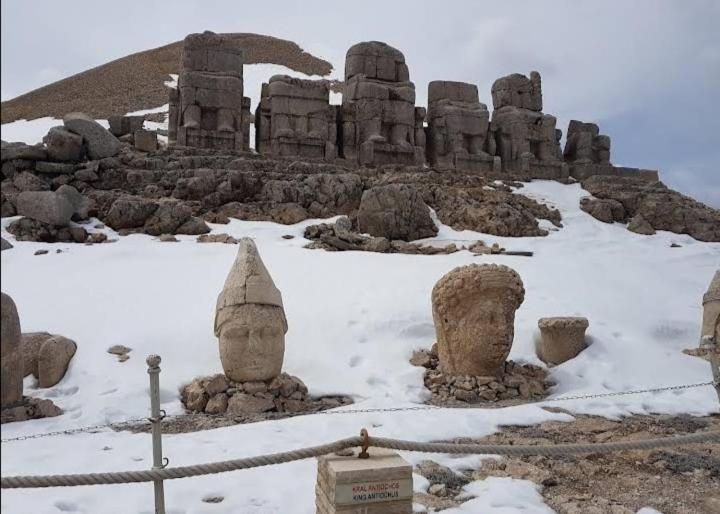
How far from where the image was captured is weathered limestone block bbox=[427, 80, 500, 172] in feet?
59.5

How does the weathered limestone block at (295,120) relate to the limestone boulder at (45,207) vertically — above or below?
above

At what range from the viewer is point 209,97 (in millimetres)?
15875

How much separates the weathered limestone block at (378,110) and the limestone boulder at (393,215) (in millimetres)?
4217

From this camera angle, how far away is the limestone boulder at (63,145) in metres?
14.2

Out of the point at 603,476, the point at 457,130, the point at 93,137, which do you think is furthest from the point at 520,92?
the point at 603,476

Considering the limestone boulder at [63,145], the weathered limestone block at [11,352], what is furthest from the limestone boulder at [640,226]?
the weathered limestone block at [11,352]

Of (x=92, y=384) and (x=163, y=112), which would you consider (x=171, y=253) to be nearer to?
(x=92, y=384)

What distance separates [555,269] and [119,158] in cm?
1065

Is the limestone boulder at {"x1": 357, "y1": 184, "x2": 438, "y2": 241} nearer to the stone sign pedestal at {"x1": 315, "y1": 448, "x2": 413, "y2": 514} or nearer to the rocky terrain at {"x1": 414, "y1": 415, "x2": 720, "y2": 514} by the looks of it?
the rocky terrain at {"x1": 414, "y1": 415, "x2": 720, "y2": 514}

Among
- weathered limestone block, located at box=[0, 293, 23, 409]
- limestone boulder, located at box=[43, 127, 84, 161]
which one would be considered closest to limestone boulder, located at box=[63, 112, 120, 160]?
limestone boulder, located at box=[43, 127, 84, 161]

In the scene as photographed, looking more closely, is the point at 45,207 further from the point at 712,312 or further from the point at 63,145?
the point at 712,312

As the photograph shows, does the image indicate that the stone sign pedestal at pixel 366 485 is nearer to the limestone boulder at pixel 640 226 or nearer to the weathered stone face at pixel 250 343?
the weathered stone face at pixel 250 343

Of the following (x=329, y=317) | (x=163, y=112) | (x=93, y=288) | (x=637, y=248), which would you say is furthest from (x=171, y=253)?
(x=163, y=112)

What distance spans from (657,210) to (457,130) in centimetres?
595
